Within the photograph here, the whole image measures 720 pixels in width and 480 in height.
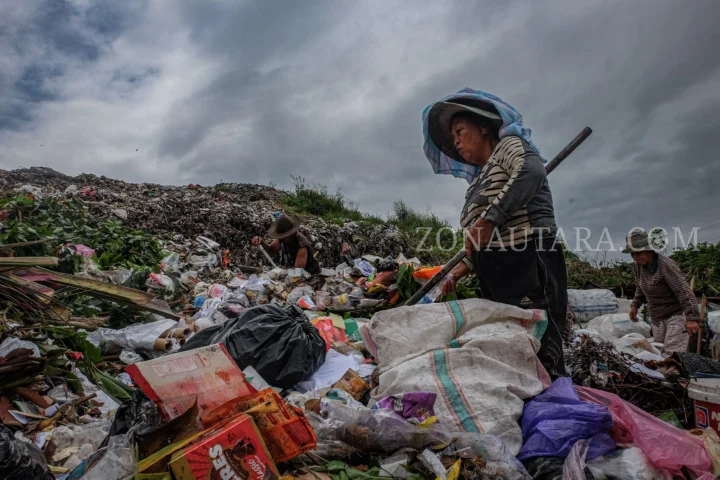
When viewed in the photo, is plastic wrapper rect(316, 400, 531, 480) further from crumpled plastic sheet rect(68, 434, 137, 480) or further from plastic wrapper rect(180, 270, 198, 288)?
plastic wrapper rect(180, 270, 198, 288)

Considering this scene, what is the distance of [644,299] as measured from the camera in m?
4.69

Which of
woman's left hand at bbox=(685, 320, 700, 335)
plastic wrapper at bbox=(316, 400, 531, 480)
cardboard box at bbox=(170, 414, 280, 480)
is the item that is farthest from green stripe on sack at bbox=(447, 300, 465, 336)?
woman's left hand at bbox=(685, 320, 700, 335)

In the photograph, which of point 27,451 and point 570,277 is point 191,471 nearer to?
point 27,451

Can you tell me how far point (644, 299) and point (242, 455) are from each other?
4835 mm

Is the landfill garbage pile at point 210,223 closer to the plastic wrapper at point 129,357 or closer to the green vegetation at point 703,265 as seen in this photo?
the plastic wrapper at point 129,357

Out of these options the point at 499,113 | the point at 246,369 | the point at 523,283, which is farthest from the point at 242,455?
the point at 499,113

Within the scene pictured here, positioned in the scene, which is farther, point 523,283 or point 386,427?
point 523,283

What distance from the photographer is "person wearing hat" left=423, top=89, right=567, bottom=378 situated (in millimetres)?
2094

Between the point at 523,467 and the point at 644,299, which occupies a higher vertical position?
the point at 644,299

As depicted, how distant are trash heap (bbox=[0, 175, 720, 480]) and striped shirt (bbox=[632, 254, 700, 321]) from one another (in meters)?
1.17

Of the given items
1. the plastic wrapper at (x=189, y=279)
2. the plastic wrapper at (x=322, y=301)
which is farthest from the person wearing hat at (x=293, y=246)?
the plastic wrapper at (x=322, y=301)

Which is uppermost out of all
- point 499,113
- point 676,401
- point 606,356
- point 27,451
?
point 499,113

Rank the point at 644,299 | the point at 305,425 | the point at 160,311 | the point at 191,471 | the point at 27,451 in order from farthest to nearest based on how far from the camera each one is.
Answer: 1. the point at 644,299
2. the point at 160,311
3. the point at 305,425
4. the point at 27,451
5. the point at 191,471

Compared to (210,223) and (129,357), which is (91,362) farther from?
(210,223)
